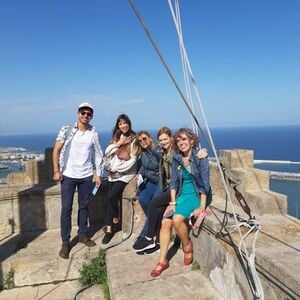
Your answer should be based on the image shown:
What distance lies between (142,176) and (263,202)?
1853 millimetres

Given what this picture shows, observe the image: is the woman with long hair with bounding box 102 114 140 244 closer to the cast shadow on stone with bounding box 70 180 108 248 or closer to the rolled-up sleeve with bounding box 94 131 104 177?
the rolled-up sleeve with bounding box 94 131 104 177

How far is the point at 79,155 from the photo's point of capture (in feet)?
16.6

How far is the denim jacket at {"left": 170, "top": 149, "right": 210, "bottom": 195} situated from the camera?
14.0ft

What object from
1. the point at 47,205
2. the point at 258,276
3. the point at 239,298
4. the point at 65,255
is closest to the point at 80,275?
the point at 65,255

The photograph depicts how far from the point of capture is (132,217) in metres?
5.64

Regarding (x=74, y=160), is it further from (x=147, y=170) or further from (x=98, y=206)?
(x=98, y=206)

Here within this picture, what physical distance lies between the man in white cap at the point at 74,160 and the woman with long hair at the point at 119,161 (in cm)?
31

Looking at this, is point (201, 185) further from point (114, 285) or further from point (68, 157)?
point (68, 157)

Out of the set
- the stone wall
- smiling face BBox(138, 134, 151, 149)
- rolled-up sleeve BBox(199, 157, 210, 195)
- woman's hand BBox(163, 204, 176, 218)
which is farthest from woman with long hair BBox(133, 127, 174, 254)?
rolled-up sleeve BBox(199, 157, 210, 195)

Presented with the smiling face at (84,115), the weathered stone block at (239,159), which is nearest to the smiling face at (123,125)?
the smiling face at (84,115)

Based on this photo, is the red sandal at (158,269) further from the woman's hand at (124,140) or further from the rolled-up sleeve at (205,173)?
the woman's hand at (124,140)

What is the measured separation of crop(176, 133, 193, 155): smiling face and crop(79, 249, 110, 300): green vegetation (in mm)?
2009

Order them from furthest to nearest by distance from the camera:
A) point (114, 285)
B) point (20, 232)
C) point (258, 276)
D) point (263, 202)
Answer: point (20, 232) → point (263, 202) → point (114, 285) → point (258, 276)

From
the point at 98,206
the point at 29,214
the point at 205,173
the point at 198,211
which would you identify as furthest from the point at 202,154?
the point at 29,214
